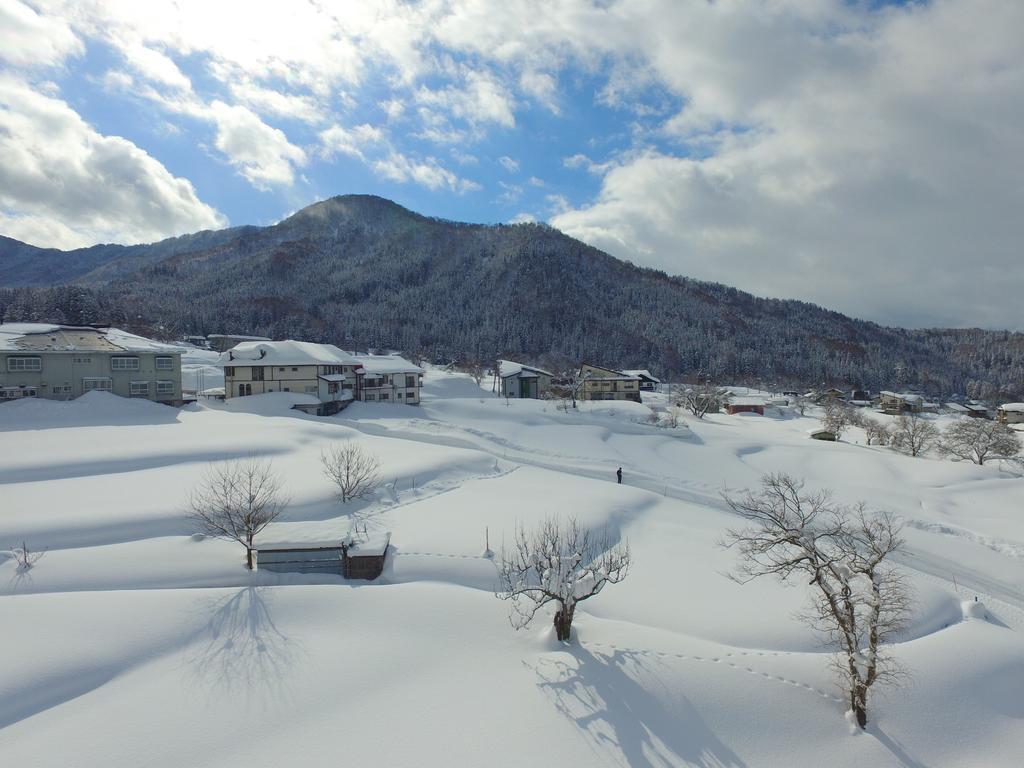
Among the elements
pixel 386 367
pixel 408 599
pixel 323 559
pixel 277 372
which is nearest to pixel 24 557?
pixel 323 559

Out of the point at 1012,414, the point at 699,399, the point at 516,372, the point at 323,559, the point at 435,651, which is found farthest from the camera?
the point at 1012,414

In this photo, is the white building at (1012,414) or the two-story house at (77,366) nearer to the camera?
the two-story house at (77,366)

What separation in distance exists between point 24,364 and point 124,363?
6.79 metres

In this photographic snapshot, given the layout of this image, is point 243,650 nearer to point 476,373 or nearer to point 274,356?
point 274,356

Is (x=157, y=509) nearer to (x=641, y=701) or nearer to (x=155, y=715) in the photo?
(x=155, y=715)

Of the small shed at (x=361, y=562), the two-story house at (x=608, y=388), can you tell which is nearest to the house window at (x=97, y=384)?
the small shed at (x=361, y=562)

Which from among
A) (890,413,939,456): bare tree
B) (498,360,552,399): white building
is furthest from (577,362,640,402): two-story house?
(890,413,939,456): bare tree

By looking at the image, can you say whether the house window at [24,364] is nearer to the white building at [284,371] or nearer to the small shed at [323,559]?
the white building at [284,371]

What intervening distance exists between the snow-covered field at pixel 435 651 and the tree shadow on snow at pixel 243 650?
0.05 meters

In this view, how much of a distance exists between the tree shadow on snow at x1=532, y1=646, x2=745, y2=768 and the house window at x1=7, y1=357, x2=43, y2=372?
53.0 metres

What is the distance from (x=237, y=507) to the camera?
723 inches

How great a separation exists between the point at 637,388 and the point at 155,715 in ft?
260

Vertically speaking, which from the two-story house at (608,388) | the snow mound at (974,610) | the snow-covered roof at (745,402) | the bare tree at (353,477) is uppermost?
the two-story house at (608,388)

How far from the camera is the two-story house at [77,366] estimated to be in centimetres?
4116
